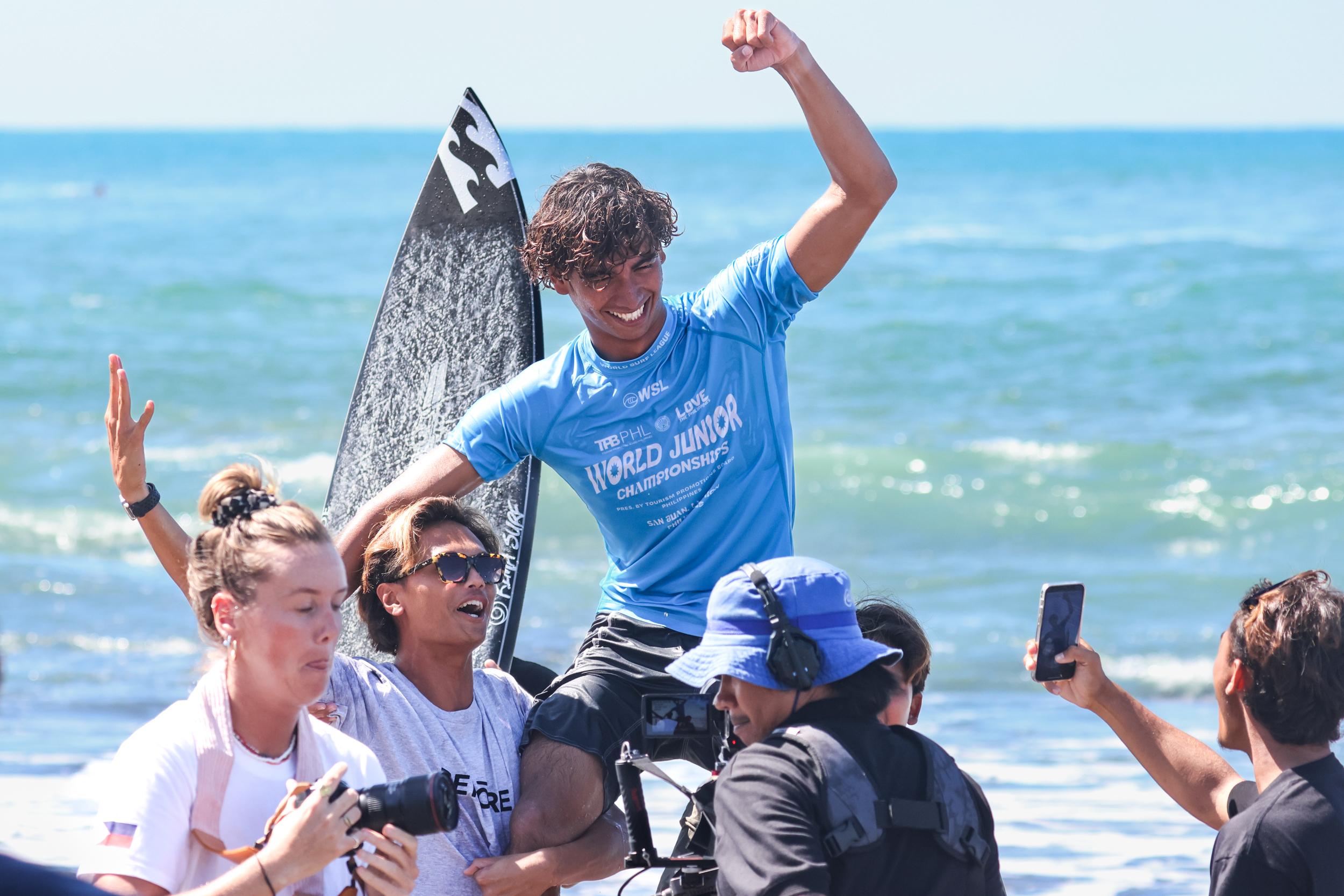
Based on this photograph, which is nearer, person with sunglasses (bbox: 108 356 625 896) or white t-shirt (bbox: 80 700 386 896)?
white t-shirt (bbox: 80 700 386 896)

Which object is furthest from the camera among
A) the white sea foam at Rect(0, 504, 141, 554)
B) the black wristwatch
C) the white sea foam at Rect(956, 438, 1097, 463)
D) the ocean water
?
the white sea foam at Rect(956, 438, 1097, 463)

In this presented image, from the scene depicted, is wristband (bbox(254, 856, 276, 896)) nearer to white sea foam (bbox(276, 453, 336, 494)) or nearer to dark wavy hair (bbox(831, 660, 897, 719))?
dark wavy hair (bbox(831, 660, 897, 719))

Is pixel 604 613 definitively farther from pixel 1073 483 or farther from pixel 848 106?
pixel 1073 483

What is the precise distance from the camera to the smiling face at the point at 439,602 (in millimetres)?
3152

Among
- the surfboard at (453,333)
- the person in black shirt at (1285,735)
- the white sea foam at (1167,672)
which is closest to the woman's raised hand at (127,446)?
the surfboard at (453,333)

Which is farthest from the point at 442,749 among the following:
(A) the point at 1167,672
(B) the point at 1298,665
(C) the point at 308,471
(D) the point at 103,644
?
(C) the point at 308,471

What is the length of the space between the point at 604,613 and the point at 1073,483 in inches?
394

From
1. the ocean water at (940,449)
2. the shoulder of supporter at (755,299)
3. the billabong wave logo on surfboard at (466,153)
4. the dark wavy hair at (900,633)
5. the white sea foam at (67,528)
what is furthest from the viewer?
the white sea foam at (67,528)

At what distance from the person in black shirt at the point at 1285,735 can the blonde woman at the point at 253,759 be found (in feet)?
4.47

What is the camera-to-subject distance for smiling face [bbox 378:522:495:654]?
10.3 feet

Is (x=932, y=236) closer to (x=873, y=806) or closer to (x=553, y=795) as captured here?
(x=553, y=795)

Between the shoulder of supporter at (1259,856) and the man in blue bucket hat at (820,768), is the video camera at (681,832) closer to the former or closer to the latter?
the man in blue bucket hat at (820,768)

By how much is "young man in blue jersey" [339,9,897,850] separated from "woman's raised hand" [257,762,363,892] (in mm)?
1001

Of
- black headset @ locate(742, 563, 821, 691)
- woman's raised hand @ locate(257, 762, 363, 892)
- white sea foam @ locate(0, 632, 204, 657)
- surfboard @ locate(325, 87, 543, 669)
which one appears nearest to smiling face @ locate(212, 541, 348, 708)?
woman's raised hand @ locate(257, 762, 363, 892)
